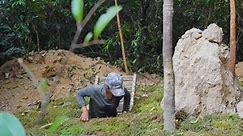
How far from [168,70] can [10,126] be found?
4485 mm

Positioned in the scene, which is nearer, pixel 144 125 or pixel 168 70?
pixel 168 70

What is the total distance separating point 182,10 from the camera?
12500 mm

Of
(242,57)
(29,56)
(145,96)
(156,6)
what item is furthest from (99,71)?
(242,57)

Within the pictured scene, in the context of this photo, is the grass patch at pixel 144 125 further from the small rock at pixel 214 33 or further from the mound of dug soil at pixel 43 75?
the mound of dug soil at pixel 43 75

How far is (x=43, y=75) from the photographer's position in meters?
9.29

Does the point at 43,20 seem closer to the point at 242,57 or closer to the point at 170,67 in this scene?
the point at 242,57

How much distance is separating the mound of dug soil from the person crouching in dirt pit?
200 centimetres

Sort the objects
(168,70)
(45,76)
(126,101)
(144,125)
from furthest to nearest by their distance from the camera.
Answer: (45,76)
(126,101)
(144,125)
(168,70)

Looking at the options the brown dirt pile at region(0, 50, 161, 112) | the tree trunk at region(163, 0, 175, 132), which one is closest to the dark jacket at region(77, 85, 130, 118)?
the tree trunk at region(163, 0, 175, 132)

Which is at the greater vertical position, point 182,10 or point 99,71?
point 182,10

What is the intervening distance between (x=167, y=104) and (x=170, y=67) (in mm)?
375

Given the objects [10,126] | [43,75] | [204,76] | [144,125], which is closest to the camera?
[10,126]

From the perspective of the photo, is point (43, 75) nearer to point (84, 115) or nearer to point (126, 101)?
point (126, 101)

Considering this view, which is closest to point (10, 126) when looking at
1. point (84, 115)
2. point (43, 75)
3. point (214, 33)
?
point (84, 115)
